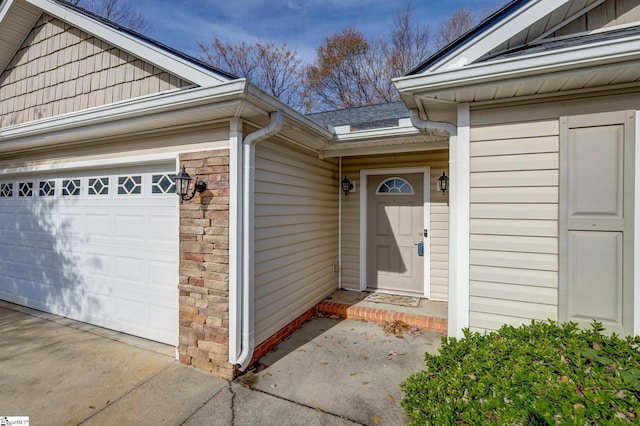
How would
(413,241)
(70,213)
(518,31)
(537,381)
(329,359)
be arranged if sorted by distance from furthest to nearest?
(413,241) → (70,213) → (329,359) → (518,31) → (537,381)

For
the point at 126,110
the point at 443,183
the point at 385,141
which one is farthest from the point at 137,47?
the point at 443,183

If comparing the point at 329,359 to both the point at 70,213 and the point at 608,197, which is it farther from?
the point at 70,213

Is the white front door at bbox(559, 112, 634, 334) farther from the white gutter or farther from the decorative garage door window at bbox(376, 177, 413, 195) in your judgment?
the decorative garage door window at bbox(376, 177, 413, 195)

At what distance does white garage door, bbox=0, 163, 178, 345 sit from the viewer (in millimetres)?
3672

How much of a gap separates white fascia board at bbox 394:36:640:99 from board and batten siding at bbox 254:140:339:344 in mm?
1805

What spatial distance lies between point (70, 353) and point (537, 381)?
14.9 ft

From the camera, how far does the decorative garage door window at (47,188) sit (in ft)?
15.3

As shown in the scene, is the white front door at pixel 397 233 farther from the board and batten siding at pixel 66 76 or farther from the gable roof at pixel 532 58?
the board and batten siding at pixel 66 76

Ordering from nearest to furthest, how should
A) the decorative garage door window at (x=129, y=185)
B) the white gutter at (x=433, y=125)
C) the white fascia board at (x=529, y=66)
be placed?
the white fascia board at (x=529, y=66) < the white gutter at (x=433, y=125) < the decorative garage door window at (x=129, y=185)

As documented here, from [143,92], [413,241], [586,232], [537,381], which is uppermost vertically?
[143,92]

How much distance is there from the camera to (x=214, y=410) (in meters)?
2.57

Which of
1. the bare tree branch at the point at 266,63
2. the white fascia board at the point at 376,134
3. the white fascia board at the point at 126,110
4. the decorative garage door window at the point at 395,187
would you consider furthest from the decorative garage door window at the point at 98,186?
the bare tree branch at the point at 266,63

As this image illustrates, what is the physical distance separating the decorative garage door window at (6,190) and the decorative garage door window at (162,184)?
11.8 feet

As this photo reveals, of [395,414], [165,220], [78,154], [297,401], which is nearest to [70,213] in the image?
[78,154]
